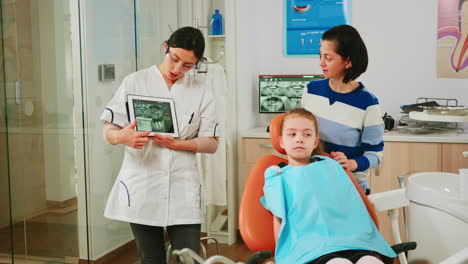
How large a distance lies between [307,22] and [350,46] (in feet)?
7.50

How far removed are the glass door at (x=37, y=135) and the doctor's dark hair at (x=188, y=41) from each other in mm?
553

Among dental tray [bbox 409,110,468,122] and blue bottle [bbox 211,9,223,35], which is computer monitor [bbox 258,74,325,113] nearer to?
blue bottle [bbox 211,9,223,35]

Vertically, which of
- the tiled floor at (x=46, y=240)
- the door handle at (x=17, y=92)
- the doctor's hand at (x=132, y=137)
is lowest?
the tiled floor at (x=46, y=240)

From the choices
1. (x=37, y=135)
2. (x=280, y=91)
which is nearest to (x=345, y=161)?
(x=37, y=135)

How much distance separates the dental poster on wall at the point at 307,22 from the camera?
3977 millimetres

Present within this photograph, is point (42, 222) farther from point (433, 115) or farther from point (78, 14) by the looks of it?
point (433, 115)

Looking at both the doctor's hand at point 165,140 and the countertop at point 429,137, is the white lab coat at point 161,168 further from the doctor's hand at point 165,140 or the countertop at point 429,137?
the countertop at point 429,137

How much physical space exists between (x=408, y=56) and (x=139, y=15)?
197 cm

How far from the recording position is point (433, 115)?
10.3ft

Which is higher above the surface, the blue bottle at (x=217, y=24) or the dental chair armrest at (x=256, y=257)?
the blue bottle at (x=217, y=24)

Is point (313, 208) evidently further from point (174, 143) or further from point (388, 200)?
point (174, 143)

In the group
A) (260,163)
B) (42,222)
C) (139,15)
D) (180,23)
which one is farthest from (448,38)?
(42,222)

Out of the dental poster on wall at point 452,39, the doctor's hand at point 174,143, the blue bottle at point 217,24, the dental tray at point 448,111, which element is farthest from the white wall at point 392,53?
the doctor's hand at point 174,143

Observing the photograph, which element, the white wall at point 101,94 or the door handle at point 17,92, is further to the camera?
the white wall at point 101,94
